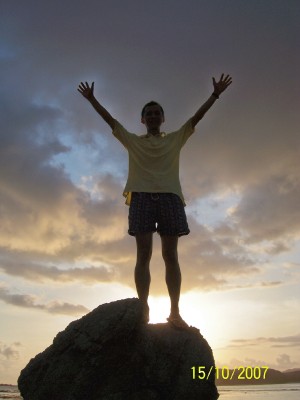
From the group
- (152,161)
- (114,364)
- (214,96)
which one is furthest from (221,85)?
(114,364)

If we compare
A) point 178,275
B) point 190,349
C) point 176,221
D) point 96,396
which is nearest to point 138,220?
point 176,221

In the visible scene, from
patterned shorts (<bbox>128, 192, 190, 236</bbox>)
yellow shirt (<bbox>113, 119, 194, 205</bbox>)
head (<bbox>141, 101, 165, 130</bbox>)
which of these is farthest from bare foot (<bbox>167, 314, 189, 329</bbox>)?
head (<bbox>141, 101, 165, 130</bbox>)

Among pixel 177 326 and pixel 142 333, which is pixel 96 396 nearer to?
pixel 142 333

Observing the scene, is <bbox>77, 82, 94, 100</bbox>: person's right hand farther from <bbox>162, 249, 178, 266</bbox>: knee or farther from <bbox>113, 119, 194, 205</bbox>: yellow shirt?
<bbox>162, 249, 178, 266</bbox>: knee

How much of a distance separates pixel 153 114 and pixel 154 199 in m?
1.56

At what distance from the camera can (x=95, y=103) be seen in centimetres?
685

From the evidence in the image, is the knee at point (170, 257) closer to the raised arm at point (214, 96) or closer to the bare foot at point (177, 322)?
the bare foot at point (177, 322)

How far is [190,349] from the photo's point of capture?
19.9ft

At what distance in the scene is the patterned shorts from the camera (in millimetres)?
6349

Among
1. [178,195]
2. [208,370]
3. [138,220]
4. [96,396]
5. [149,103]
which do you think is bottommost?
[96,396]

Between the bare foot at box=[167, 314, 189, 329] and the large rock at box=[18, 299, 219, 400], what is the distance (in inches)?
14.2

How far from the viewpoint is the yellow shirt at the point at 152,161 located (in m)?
6.46

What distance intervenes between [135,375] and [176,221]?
7.89 ft

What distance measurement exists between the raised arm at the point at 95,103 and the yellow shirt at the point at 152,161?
5.0 inches
